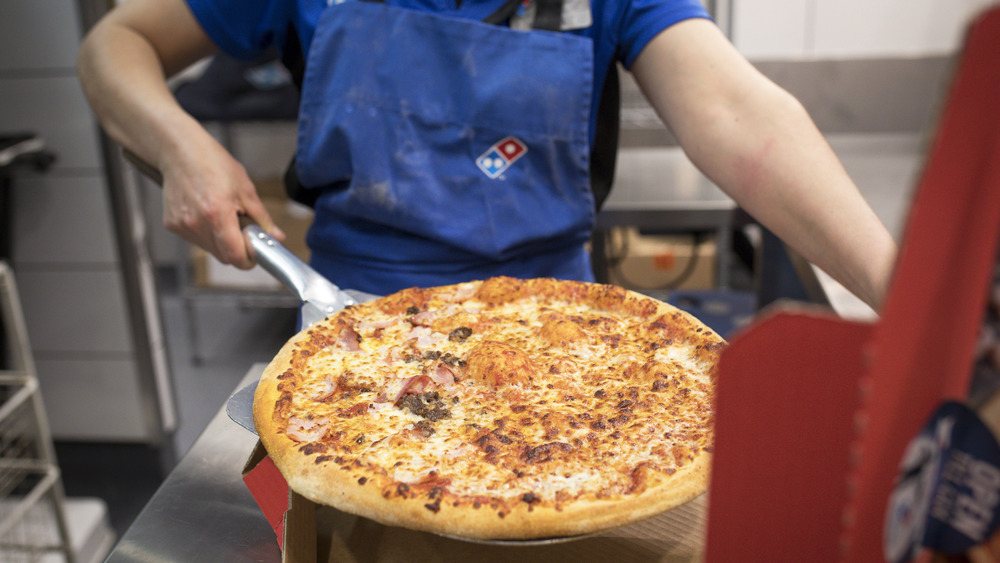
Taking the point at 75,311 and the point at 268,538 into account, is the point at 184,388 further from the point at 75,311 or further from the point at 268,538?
the point at 268,538

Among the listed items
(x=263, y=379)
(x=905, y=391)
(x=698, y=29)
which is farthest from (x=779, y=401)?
(x=698, y=29)

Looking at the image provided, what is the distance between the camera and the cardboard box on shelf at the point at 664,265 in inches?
109

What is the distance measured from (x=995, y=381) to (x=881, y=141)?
323 cm

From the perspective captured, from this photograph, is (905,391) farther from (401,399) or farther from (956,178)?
(401,399)

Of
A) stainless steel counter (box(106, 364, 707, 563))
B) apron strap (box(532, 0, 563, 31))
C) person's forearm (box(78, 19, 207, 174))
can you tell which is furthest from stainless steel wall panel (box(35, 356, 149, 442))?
apron strap (box(532, 0, 563, 31))

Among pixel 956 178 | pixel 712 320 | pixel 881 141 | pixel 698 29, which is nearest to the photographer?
pixel 956 178

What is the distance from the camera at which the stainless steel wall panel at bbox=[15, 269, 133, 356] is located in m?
2.50

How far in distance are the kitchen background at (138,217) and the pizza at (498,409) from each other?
3.77 feet

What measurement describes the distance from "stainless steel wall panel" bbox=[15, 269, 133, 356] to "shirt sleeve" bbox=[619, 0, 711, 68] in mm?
2019

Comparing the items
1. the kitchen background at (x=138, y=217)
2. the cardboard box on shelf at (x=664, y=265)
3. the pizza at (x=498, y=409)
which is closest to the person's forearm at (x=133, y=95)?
the pizza at (x=498, y=409)

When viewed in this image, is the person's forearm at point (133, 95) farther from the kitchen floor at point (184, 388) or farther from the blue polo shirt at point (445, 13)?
the kitchen floor at point (184, 388)

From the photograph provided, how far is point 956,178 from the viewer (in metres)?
0.27

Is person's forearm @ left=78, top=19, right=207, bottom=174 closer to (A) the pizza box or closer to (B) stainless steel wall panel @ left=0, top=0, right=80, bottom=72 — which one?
(A) the pizza box

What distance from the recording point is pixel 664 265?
9.11 feet
